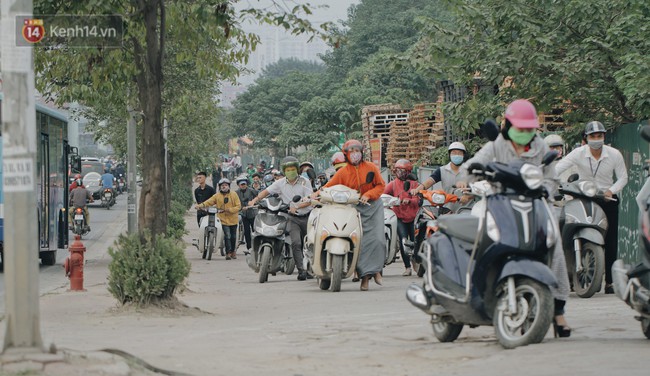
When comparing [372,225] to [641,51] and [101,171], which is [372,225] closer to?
[641,51]

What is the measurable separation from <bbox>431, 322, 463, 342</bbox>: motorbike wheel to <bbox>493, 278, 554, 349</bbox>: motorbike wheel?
0.76 metres

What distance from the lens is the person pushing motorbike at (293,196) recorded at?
59.6 ft

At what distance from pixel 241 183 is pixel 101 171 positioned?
4123 centimetres

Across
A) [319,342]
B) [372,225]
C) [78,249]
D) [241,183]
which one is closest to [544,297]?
[319,342]

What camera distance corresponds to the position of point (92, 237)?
37.2 m

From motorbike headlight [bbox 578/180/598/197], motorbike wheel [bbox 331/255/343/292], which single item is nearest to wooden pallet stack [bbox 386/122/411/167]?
motorbike wheel [bbox 331/255/343/292]

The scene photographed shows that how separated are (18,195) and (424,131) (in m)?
27.8

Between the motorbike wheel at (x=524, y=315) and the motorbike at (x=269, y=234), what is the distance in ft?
30.1

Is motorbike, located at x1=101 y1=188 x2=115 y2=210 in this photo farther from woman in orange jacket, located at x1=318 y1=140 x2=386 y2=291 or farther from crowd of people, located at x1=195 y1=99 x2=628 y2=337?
woman in orange jacket, located at x1=318 y1=140 x2=386 y2=291

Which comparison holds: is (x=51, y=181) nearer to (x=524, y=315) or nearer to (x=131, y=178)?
(x=131, y=178)

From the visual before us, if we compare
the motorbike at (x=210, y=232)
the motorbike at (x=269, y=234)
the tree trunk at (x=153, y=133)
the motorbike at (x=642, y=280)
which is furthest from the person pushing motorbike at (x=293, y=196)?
the motorbike at (x=642, y=280)

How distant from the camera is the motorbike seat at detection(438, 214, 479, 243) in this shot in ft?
29.4

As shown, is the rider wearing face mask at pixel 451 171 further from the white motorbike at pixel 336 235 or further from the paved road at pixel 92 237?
the paved road at pixel 92 237

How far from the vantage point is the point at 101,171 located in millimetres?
69062
